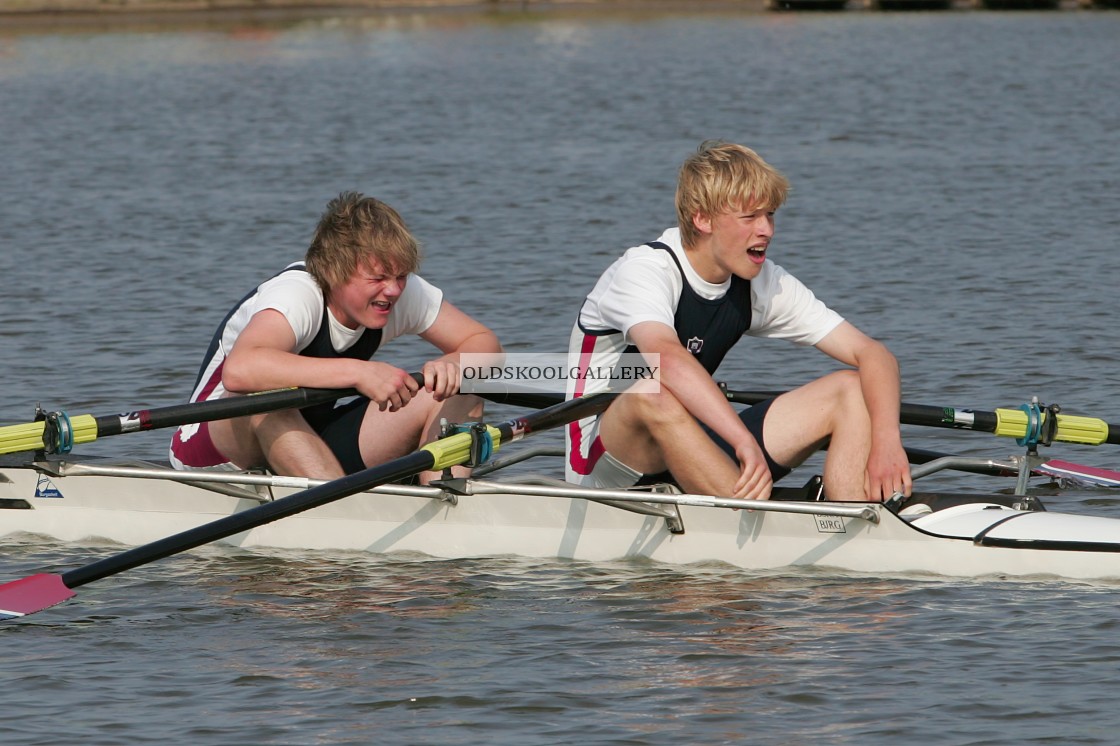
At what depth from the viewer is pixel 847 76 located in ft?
105

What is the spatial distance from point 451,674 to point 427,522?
121 cm

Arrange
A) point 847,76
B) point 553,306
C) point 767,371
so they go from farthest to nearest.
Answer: point 847,76
point 553,306
point 767,371

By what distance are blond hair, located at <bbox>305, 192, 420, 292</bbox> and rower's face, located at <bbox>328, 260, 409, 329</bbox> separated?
0.07 ft

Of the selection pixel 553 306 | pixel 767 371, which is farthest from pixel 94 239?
pixel 767 371

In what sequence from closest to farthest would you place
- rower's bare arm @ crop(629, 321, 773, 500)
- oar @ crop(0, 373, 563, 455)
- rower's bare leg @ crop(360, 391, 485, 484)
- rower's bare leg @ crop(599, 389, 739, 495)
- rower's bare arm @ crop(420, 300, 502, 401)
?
rower's bare arm @ crop(629, 321, 773, 500) → rower's bare leg @ crop(599, 389, 739, 495) → oar @ crop(0, 373, 563, 455) → rower's bare leg @ crop(360, 391, 485, 484) → rower's bare arm @ crop(420, 300, 502, 401)

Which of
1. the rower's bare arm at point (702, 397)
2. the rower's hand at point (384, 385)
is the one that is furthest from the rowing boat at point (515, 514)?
the rower's hand at point (384, 385)

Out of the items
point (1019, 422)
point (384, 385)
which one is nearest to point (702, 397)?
point (384, 385)

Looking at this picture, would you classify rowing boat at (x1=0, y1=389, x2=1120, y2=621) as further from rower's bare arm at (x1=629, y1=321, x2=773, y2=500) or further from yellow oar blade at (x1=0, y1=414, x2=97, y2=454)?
rower's bare arm at (x1=629, y1=321, x2=773, y2=500)

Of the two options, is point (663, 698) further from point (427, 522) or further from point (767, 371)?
point (767, 371)

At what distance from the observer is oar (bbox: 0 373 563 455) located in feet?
21.1

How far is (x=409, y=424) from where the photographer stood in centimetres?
679

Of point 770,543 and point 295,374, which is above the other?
point 295,374

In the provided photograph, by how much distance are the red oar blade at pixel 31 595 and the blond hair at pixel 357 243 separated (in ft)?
4.96

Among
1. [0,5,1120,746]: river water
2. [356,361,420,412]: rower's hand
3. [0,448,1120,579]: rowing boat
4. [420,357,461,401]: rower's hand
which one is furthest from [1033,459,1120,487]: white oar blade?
[356,361,420,412]: rower's hand
